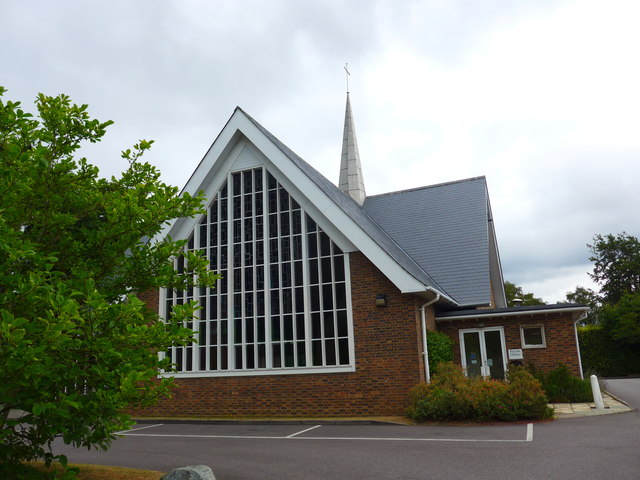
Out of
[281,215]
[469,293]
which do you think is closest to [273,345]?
[281,215]

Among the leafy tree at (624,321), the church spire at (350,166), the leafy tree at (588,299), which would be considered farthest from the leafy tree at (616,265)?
the church spire at (350,166)

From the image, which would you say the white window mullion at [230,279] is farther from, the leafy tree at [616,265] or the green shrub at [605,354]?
the leafy tree at [616,265]

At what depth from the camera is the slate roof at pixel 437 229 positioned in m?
15.7

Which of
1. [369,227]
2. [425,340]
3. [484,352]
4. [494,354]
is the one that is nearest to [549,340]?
[494,354]

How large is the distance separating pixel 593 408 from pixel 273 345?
322 inches

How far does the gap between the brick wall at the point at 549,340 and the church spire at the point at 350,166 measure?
28.7 ft

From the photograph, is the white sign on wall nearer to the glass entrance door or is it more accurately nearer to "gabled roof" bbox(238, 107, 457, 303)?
the glass entrance door

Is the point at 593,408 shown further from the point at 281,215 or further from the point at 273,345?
the point at 281,215

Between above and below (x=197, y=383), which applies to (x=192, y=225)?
above

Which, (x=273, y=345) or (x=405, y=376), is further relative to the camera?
(x=273, y=345)

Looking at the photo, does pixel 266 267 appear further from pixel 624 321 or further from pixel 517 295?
pixel 517 295

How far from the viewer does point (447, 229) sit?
59.6 feet

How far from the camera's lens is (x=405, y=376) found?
12773mm

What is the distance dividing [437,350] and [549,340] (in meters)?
3.46
